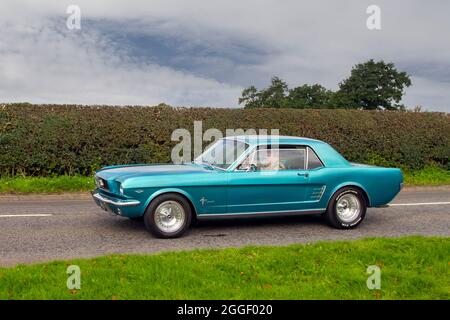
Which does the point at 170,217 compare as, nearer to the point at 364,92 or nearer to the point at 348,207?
the point at 348,207

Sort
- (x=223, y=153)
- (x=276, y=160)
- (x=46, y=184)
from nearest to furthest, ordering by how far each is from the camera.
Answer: (x=276, y=160), (x=223, y=153), (x=46, y=184)

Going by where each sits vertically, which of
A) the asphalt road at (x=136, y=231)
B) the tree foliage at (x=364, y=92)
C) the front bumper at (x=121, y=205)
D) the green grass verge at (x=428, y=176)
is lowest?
the asphalt road at (x=136, y=231)

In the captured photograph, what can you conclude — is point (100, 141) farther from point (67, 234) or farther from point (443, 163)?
point (443, 163)

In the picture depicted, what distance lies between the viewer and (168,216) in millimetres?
7695

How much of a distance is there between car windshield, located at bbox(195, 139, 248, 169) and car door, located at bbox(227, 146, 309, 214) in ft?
0.75

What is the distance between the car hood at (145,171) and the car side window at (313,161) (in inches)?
67.2

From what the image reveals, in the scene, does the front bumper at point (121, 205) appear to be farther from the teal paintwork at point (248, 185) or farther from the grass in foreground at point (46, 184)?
the grass in foreground at point (46, 184)

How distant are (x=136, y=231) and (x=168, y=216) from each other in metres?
0.78

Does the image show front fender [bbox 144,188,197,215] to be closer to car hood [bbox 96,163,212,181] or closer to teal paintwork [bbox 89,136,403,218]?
teal paintwork [bbox 89,136,403,218]

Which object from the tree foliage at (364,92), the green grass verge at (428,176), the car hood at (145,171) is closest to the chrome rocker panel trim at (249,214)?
the car hood at (145,171)

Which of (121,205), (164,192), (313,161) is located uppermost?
(313,161)

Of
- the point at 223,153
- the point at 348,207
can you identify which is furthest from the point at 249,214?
the point at 348,207

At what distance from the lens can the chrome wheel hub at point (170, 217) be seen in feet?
24.9

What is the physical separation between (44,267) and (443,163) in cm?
1569
